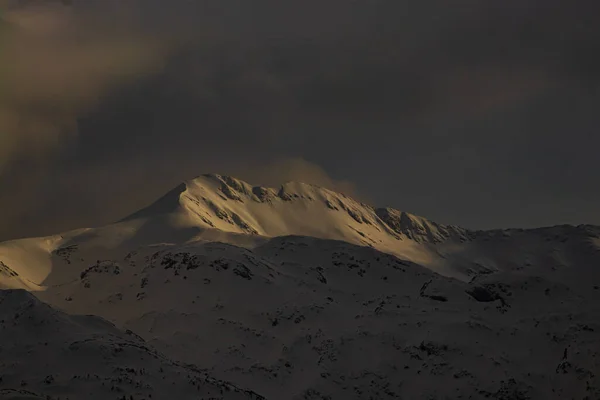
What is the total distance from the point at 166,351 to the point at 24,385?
25089mm

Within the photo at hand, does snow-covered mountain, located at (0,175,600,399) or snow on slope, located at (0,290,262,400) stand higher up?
snow on slope, located at (0,290,262,400)

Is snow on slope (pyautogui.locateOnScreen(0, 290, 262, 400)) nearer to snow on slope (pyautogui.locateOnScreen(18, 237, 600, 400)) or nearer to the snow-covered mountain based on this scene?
the snow-covered mountain

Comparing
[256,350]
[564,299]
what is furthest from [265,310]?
[564,299]

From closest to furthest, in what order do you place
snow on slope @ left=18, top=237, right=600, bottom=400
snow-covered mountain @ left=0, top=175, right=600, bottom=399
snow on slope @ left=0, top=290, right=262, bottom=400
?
snow on slope @ left=0, top=290, right=262, bottom=400, snow-covered mountain @ left=0, top=175, right=600, bottom=399, snow on slope @ left=18, top=237, right=600, bottom=400

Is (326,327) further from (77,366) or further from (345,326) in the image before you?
(77,366)

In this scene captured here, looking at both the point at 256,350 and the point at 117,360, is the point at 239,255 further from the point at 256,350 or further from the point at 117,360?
the point at 117,360

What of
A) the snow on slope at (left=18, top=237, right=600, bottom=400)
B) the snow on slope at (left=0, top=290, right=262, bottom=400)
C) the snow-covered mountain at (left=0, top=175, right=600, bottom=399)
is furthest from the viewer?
the snow on slope at (left=18, top=237, right=600, bottom=400)

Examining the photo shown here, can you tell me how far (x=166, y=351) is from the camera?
208ft

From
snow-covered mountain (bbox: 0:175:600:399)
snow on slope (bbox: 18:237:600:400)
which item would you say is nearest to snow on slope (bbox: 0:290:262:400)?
snow-covered mountain (bbox: 0:175:600:399)

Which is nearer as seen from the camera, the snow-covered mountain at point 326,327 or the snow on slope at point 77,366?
the snow on slope at point 77,366

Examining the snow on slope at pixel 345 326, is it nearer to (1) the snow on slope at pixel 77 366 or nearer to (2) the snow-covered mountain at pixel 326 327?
(2) the snow-covered mountain at pixel 326 327

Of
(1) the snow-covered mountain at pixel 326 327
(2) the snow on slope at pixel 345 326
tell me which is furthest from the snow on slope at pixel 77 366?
(2) the snow on slope at pixel 345 326

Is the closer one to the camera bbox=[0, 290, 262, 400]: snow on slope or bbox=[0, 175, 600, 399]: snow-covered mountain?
bbox=[0, 290, 262, 400]: snow on slope

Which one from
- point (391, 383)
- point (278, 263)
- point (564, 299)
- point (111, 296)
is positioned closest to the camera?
point (391, 383)
